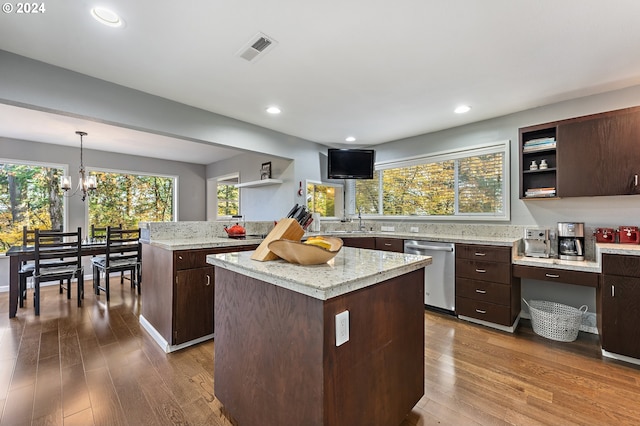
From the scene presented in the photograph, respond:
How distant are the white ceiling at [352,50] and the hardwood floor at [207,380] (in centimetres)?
237

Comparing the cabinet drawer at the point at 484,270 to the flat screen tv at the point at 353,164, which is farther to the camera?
the flat screen tv at the point at 353,164

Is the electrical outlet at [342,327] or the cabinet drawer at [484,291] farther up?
the electrical outlet at [342,327]

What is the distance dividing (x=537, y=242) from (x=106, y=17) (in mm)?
4120

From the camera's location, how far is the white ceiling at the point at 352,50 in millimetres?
1627

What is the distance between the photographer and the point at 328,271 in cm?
128

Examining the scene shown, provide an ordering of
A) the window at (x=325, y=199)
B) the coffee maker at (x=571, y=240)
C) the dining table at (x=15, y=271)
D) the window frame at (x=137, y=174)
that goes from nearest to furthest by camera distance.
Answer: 1. the coffee maker at (x=571, y=240)
2. the dining table at (x=15, y=271)
3. the window at (x=325, y=199)
4. the window frame at (x=137, y=174)

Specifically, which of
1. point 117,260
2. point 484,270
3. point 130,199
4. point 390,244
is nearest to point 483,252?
point 484,270

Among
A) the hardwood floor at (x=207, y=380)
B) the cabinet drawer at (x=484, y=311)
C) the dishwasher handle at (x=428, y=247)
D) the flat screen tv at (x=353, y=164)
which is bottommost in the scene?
the hardwood floor at (x=207, y=380)

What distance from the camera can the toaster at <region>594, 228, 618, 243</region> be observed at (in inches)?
104

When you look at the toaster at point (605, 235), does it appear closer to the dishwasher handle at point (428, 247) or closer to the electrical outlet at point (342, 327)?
the dishwasher handle at point (428, 247)

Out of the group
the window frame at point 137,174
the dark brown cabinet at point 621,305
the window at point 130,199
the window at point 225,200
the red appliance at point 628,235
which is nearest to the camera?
the dark brown cabinet at point 621,305

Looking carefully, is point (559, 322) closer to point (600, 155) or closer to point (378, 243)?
point (600, 155)

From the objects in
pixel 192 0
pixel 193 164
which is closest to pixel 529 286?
pixel 192 0

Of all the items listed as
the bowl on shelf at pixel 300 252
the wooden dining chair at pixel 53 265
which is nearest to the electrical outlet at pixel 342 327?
the bowl on shelf at pixel 300 252
